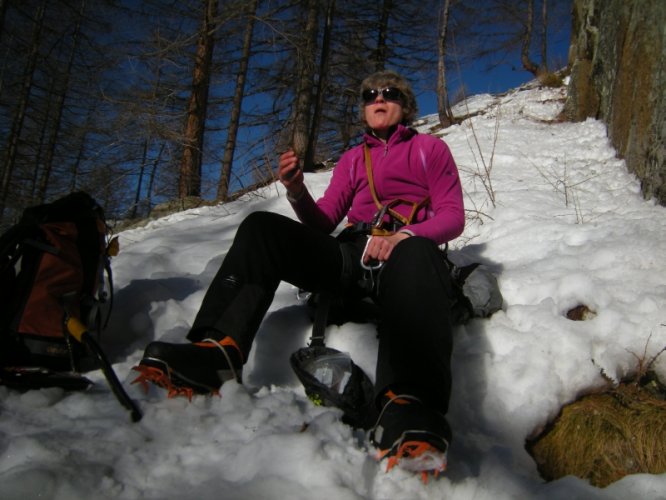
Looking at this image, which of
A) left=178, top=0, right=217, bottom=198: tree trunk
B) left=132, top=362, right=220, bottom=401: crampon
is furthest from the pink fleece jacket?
left=178, top=0, right=217, bottom=198: tree trunk

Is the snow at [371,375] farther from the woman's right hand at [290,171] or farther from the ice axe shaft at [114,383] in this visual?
the woman's right hand at [290,171]

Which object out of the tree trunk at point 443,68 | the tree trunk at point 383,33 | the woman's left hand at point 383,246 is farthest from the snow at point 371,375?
the tree trunk at point 383,33

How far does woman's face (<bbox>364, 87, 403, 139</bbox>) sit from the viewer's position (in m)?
2.39

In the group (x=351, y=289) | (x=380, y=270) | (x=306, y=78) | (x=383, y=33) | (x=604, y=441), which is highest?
(x=383, y=33)

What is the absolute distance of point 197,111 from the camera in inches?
307

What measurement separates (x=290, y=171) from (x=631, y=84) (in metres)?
3.86

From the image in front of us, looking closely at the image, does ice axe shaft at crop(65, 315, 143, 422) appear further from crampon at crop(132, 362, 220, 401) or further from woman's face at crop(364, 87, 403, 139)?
woman's face at crop(364, 87, 403, 139)

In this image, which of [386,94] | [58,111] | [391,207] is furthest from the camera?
[58,111]

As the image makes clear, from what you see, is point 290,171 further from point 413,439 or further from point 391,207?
point 413,439

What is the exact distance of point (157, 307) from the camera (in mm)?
2318

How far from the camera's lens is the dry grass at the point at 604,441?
1.44 meters

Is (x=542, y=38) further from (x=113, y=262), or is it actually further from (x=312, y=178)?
(x=113, y=262)

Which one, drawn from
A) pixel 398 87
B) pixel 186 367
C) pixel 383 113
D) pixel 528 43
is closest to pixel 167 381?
pixel 186 367

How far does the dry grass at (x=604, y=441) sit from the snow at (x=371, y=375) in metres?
0.07
